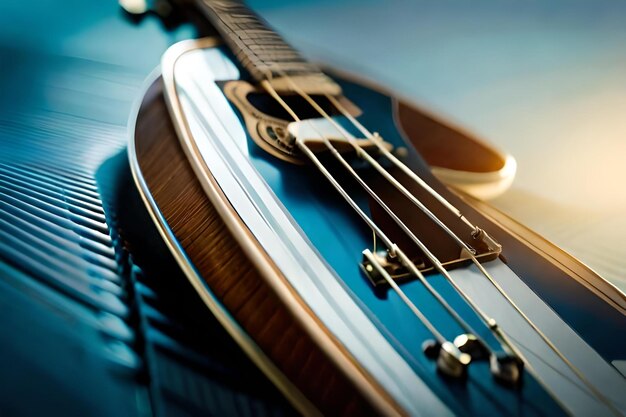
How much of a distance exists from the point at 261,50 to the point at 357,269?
532mm

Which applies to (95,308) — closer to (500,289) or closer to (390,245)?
(390,245)

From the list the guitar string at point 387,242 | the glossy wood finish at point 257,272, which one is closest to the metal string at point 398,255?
the guitar string at point 387,242

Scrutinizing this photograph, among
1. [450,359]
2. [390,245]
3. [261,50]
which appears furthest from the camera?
[261,50]

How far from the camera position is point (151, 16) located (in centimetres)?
107

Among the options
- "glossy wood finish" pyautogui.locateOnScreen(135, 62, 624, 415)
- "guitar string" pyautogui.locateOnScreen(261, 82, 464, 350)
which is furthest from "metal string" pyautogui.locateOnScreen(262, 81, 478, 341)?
"glossy wood finish" pyautogui.locateOnScreen(135, 62, 624, 415)

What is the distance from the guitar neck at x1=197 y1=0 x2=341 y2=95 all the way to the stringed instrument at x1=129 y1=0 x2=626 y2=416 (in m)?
0.06

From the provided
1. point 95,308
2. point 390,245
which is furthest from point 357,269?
point 95,308

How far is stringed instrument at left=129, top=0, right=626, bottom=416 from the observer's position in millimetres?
392

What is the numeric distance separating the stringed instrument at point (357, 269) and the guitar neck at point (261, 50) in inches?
2.3

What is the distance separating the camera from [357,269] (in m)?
0.48

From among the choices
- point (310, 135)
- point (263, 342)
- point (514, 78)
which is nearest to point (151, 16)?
point (310, 135)

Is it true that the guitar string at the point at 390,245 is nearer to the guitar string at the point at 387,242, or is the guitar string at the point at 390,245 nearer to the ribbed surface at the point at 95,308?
the guitar string at the point at 387,242

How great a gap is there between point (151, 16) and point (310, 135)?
2.15 feet

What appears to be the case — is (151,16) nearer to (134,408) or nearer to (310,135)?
(310,135)
